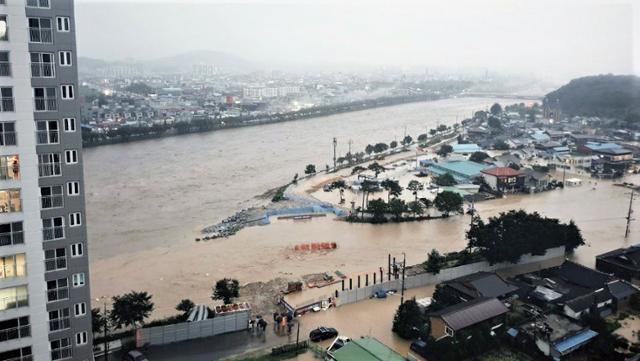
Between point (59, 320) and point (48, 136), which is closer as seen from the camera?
point (48, 136)

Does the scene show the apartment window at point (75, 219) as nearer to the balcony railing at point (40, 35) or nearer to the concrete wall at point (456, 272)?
the balcony railing at point (40, 35)

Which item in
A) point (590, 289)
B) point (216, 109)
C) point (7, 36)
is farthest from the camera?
point (216, 109)

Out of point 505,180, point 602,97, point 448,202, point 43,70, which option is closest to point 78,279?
point 43,70

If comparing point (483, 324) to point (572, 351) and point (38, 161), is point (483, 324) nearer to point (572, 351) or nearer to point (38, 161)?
point (572, 351)

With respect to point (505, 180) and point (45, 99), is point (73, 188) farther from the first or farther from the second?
point (505, 180)

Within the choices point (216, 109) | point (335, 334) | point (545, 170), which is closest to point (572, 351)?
point (335, 334)

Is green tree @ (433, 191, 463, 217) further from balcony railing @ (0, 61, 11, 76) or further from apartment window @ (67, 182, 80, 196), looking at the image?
balcony railing @ (0, 61, 11, 76)

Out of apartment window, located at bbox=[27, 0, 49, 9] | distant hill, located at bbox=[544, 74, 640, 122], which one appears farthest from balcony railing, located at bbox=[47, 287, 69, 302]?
distant hill, located at bbox=[544, 74, 640, 122]
